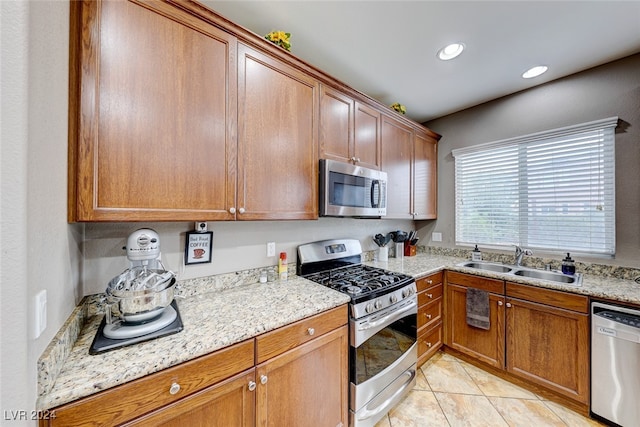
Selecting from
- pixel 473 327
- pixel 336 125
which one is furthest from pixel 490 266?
pixel 336 125

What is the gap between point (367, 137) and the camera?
2.11 m

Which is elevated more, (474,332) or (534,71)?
(534,71)

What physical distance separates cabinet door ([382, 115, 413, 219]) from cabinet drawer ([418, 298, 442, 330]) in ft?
2.89

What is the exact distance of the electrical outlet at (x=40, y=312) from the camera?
0.62m

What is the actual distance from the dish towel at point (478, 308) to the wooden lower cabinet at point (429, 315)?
0.25m

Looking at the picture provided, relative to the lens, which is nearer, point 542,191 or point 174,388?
point 174,388

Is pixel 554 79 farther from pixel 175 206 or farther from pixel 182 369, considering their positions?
pixel 182 369

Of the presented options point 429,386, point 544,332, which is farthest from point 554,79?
point 429,386

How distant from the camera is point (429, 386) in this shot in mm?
1992

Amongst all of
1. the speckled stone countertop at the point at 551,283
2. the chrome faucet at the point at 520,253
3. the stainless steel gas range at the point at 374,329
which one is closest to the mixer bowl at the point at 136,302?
the stainless steel gas range at the point at 374,329

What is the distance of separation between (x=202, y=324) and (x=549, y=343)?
94.7 inches

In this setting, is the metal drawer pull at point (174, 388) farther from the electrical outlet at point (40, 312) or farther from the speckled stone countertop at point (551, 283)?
the speckled stone countertop at point (551, 283)

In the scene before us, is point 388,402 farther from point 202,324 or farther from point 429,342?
point 202,324

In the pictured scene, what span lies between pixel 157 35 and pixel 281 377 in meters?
1.69
